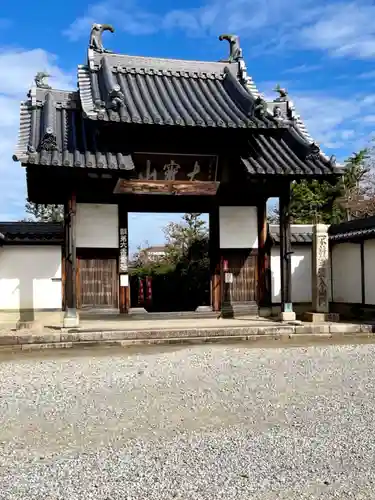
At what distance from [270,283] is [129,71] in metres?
6.68

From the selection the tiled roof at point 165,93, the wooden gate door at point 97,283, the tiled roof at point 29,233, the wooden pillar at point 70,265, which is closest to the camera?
the wooden pillar at point 70,265

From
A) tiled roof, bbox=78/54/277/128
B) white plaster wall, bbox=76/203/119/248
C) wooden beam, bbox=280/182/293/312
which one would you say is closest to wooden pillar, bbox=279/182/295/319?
wooden beam, bbox=280/182/293/312

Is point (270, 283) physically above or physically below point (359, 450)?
above

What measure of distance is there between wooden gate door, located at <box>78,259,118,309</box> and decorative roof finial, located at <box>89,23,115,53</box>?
5.96m

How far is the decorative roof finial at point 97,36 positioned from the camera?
50.0 feet

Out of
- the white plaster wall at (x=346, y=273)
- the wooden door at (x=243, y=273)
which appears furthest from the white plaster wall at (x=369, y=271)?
the wooden door at (x=243, y=273)

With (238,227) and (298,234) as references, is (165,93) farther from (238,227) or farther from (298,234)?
(298,234)

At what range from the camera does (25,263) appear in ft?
43.2

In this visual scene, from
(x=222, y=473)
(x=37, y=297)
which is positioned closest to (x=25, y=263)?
(x=37, y=297)

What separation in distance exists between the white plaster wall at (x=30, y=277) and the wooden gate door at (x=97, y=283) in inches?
21.1

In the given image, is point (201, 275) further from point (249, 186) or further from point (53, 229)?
point (53, 229)

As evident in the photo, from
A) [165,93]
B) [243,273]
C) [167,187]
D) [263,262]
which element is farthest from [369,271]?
[165,93]

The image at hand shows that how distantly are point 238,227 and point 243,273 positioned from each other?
46.2 inches

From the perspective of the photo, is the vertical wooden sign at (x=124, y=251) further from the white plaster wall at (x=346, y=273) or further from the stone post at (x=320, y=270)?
the white plaster wall at (x=346, y=273)
